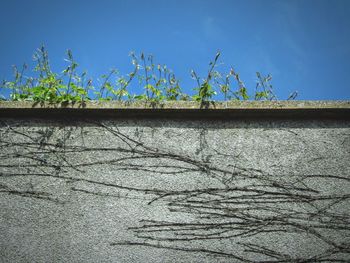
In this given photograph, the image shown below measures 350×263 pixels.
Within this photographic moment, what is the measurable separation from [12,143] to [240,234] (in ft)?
6.84

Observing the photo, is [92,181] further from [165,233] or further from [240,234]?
[240,234]

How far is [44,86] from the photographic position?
8.98ft

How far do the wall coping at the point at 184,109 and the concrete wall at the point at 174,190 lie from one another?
0.20 ft

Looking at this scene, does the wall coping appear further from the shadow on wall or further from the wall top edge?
the shadow on wall

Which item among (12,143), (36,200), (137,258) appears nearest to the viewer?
(137,258)

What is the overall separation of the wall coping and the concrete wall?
0.20 ft

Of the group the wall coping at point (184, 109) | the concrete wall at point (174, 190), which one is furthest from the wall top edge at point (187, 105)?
the concrete wall at point (174, 190)

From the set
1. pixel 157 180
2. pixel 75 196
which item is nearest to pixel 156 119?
pixel 157 180

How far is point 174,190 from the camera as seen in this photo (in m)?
2.46

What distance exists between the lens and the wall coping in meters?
2.61

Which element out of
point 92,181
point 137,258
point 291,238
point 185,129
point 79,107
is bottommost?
point 137,258

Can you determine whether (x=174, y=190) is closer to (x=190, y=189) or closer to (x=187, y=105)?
(x=190, y=189)

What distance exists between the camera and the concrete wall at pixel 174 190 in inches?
91.1

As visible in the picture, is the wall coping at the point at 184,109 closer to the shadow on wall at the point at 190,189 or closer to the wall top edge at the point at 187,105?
the wall top edge at the point at 187,105
